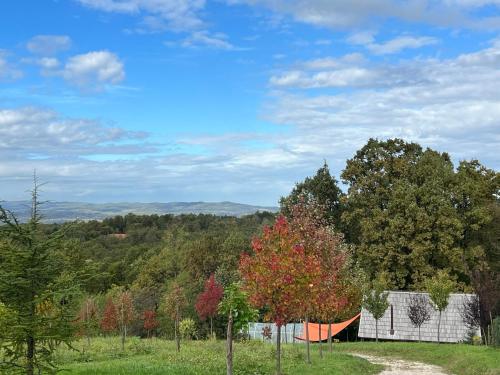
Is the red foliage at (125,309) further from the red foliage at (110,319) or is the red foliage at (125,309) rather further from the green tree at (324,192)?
the green tree at (324,192)

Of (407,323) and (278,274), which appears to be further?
(407,323)

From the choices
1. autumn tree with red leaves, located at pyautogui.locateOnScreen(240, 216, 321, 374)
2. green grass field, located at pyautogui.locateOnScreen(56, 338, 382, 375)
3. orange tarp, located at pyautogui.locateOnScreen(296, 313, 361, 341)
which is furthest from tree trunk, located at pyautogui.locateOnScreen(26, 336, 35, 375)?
orange tarp, located at pyautogui.locateOnScreen(296, 313, 361, 341)

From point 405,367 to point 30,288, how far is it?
19.8 meters

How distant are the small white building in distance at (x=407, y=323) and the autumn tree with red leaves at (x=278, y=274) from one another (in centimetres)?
2624

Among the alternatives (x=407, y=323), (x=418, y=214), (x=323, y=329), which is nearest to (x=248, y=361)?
(x=323, y=329)

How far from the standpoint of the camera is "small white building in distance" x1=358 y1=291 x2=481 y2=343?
135 ft

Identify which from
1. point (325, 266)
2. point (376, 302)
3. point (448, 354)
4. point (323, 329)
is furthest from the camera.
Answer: point (323, 329)

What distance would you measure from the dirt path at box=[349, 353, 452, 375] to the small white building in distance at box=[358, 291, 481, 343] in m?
12.6

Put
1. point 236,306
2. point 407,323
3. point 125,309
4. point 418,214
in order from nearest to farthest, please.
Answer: point 236,306
point 125,309
point 407,323
point 418,214

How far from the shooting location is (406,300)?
42.9m

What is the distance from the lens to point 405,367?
26.3 m

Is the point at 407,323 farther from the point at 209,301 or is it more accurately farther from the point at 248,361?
the point at 248,361

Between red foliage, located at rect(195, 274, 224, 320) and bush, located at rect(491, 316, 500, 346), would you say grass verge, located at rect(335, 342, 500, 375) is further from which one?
red foliage, located at rect(195, 274, 224, 320)

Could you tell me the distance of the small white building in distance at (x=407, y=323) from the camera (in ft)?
135
